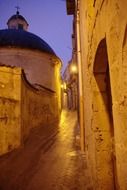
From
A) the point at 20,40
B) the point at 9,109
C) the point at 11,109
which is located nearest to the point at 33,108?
the point at 11,109

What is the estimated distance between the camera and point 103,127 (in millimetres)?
3701

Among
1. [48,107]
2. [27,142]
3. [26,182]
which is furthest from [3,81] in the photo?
[48,107]

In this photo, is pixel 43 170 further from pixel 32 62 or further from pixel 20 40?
pixel 20 40

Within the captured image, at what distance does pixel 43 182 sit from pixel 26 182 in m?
0.49

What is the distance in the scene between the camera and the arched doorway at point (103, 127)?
3584 mm

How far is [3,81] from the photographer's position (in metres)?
9.45

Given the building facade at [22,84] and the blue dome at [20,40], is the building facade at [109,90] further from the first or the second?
the blue dome at [20,40]

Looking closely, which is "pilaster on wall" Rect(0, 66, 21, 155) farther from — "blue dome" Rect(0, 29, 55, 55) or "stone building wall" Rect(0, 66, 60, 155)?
"blue dome" Rect(0, 29, 55, 55)

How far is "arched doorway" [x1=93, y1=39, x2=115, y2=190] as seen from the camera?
11.8ft

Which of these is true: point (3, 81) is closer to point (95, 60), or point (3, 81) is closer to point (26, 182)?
point (26, 182)

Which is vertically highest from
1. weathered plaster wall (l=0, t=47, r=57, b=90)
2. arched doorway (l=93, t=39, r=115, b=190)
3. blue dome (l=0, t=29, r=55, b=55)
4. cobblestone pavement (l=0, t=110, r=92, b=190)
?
blue dome (l=0, t=29, r=55, b=55)

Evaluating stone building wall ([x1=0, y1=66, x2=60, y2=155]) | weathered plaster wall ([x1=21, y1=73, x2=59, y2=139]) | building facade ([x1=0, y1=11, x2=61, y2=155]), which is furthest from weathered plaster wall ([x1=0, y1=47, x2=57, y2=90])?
stone building wall ([x1=0, y1=66, x2=60, y2=155])

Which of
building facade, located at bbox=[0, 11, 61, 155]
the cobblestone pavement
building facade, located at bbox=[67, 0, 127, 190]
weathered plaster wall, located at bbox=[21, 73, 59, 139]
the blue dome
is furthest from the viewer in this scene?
the blue dome

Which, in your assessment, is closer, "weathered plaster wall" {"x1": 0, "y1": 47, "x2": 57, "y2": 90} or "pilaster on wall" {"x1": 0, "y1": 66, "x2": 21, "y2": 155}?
"pilaster on wall" {"x1": 0, "y1": 66, "x2": 21, "y2": 155}
